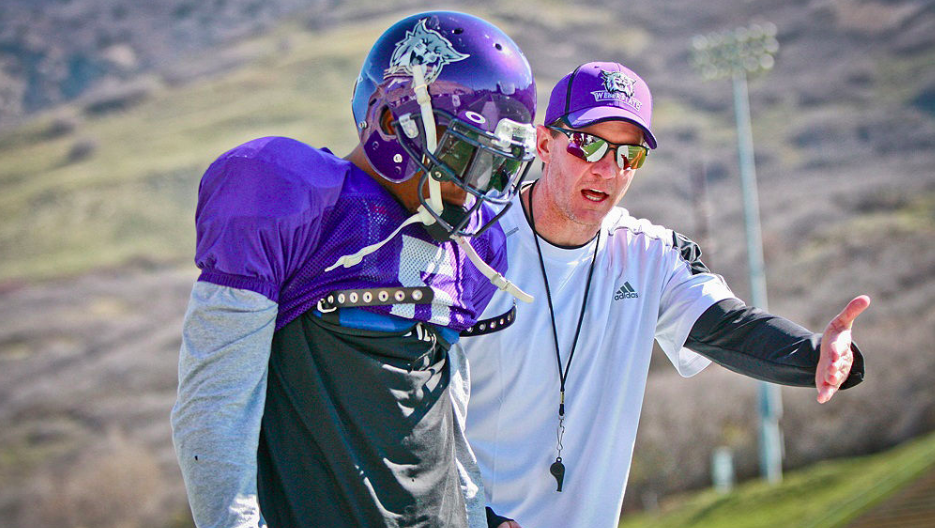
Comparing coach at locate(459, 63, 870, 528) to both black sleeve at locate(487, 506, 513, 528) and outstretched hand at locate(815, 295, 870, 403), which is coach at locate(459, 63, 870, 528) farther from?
black sleeve at locate(487, 506, 513, 528)

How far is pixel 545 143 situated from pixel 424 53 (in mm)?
1488

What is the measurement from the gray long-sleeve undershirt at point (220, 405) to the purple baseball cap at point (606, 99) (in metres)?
1.74

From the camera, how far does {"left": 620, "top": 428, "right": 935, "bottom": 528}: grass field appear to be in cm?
2130

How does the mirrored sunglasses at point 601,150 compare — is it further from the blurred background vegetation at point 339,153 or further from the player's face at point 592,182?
the blurred background vegetation at point 339,153

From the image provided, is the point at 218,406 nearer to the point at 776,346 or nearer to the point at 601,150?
the point at 776,346

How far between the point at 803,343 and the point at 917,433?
26797 millimetres

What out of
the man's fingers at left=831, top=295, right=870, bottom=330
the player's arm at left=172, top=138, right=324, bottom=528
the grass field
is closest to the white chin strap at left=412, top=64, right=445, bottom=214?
the player's arm at left=172, top=138, right=324, bottom=528

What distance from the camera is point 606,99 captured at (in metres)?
3.44

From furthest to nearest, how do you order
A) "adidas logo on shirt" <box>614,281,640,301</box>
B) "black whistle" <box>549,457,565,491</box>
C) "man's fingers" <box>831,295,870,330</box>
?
"adidas logo on shirt" <box>614,281,640,301</box> < "black whistle" <box>549,457,565,491</box> < "man's fingers" <box>831,295,870,330</box>

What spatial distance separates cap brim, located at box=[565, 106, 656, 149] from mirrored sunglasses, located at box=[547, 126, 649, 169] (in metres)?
0.03

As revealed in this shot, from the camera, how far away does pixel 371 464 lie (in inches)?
84.4

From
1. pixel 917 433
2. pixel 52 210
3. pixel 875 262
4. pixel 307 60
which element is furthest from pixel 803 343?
pixel 307 60

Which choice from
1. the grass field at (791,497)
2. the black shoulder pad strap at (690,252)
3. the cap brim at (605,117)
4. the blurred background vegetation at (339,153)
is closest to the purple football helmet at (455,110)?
the cap brim at (605,117)

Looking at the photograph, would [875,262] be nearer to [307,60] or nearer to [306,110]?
[306,110]
